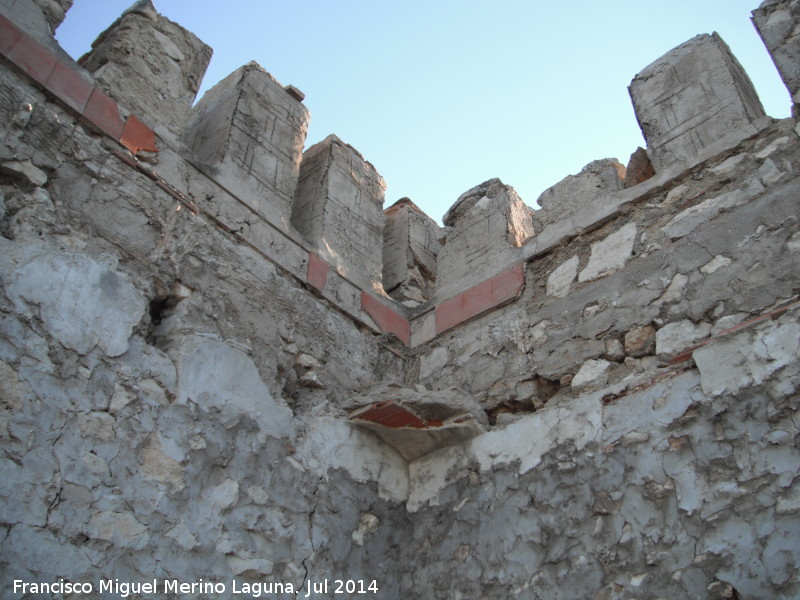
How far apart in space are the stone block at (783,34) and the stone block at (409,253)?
2.18 m

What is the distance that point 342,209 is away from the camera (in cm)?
426

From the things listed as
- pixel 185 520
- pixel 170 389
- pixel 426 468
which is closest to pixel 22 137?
pixel 170 389

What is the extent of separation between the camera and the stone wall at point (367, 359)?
2416mm

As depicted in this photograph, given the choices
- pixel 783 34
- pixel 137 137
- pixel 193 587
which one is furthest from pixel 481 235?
pixel 193 587

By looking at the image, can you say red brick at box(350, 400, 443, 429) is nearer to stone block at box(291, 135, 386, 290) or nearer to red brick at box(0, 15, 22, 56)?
stone block at box(291, 135, 386, 290)

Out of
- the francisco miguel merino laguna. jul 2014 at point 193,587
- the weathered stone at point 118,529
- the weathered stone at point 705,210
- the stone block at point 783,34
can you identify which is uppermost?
the stone block at point 783,34

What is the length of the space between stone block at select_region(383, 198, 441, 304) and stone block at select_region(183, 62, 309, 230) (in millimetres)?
970

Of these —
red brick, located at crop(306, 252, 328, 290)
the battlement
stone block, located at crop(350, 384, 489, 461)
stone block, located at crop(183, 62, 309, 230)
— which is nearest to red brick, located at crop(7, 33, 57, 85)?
the battlement

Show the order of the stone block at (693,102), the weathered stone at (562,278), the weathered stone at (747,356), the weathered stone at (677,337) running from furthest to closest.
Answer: the weathered stone at (562,278) < the stone block at (693,102) < the weathered stone at (677,337) < the weathered stone at (747,356)

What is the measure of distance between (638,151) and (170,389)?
7.97 feet

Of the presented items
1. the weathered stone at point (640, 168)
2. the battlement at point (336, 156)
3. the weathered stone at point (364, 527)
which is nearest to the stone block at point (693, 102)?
the battlement at point (336, 156)

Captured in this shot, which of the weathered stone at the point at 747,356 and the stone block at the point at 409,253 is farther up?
the stone block at the point at 409,253

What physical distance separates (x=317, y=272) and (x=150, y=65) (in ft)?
4.04

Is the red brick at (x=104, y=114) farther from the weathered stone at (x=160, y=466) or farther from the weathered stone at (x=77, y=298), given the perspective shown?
the weathered stone at (x=160, y=466)
